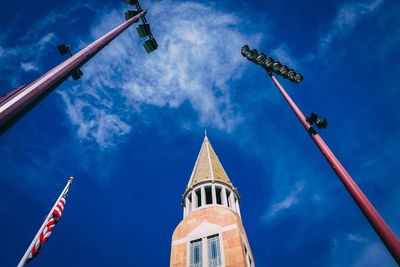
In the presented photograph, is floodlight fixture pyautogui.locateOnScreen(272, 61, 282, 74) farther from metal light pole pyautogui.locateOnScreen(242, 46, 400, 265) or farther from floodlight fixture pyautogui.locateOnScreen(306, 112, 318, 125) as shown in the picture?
floodlight fixture pyautogui.locateOnScreen(306, 112, 318, 125)

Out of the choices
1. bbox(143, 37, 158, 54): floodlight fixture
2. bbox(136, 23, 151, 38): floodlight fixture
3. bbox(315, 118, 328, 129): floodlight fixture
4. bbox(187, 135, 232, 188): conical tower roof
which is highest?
bbox(187, 135, 232, 188): conical tower roof

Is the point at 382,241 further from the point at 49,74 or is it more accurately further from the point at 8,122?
the point at 49,74

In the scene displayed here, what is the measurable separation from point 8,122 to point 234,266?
64.4 ft

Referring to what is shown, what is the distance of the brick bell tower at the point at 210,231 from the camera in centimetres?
2175

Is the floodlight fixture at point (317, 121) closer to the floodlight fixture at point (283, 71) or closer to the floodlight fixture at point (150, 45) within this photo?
the floodlight fixture at point (283, 71)

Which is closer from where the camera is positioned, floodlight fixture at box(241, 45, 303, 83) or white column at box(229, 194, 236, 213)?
floodlight fixture at box(241, 45, 303, 83)

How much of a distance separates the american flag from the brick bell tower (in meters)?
11.1

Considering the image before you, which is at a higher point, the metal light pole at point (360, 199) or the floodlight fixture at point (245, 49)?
the floodlight fixture at point (245, 49)

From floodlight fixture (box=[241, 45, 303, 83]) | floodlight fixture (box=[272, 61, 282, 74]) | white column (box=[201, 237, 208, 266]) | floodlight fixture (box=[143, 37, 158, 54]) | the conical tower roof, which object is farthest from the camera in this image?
the conical tower roof

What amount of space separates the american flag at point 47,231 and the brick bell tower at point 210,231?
11.1 metres

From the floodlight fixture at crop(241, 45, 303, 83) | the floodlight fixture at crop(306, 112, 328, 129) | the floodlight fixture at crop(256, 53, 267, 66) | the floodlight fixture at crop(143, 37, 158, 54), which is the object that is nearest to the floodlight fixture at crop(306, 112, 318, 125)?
the floodlight fixture at crop(306, 112, 328, 129)

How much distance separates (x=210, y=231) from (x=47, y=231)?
45.4 feet

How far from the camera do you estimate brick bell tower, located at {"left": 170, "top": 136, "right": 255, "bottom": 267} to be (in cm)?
2175

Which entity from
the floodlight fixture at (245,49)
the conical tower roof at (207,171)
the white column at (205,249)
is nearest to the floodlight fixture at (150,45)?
the floodlight fixture at (245,49)
